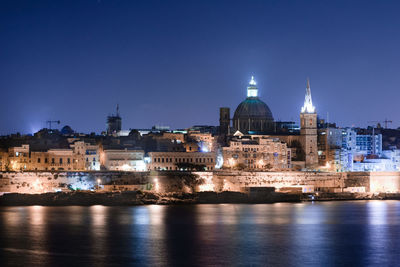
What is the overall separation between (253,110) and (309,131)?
7.46 m

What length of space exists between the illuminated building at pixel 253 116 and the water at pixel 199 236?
21.1m

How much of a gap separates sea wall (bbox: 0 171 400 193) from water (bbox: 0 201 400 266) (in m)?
3.05

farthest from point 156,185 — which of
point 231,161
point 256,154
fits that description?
point 256,154

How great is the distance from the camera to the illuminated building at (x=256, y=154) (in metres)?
52.5

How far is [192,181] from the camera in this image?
46.1m

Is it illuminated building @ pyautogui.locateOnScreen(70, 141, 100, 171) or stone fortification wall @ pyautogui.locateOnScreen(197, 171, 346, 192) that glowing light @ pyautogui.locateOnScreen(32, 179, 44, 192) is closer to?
illuminated building @ pyautogui.locateOnScreen(70, 141, 100, 171)

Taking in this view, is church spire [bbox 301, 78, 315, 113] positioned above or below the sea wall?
above

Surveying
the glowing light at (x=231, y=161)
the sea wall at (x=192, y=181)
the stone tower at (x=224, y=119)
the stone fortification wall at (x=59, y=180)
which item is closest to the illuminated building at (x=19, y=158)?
the stone fortification wall at (x=59, y=180)

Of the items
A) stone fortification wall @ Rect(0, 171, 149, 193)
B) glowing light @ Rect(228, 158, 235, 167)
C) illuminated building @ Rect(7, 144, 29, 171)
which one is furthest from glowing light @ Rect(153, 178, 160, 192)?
glowing light @ Rect(228, 158, 235, 167)

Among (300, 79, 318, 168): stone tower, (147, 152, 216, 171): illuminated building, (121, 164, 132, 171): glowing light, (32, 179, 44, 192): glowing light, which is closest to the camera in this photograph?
(32, 179, 44, 192): glowing light

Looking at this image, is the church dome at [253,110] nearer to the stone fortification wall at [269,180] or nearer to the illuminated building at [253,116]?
the illuminated building at [253,116]

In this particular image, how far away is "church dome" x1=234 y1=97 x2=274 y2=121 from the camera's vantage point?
208 ft

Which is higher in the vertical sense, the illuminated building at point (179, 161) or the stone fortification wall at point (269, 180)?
the illuminated building at point (179, 161)

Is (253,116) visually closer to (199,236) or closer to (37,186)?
(37,186)
